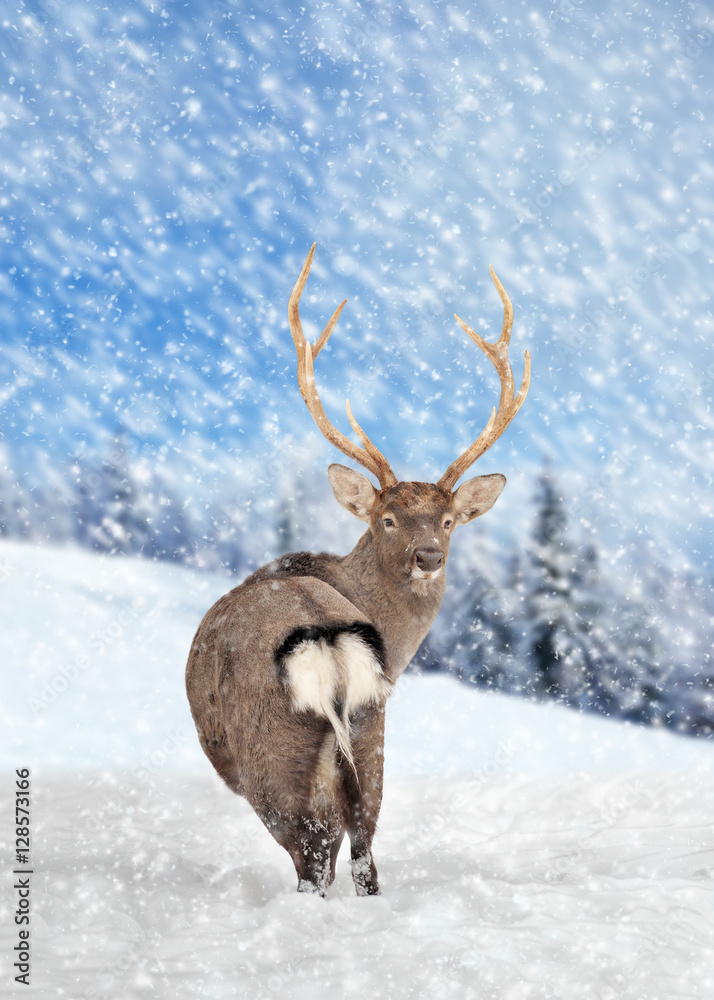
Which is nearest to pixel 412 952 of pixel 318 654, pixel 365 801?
pixel 365 801

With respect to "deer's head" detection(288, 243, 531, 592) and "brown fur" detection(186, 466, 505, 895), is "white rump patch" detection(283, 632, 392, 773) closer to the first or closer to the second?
"brown fur" detection(186, 466, 505, 895)

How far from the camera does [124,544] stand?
1276 centimetres

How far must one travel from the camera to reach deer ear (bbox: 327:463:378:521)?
5070 mm

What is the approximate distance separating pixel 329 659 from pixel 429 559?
1.19 meters

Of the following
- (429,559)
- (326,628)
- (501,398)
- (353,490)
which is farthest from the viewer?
(501,398)

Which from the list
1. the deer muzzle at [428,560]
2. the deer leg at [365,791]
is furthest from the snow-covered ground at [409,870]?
the deer muzzle at [428,560]

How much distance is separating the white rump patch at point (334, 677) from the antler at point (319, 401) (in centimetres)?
170

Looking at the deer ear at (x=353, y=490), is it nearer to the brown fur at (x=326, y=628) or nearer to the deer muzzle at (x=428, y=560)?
the brown fur at (x=326, y=628)

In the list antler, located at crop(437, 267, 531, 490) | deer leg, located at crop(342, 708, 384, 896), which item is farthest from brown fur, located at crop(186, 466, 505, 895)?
antler, located at crop(437, 267, 531, 490)

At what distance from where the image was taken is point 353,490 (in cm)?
511

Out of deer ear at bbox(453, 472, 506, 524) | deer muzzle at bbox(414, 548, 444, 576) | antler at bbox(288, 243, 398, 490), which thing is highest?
antler at bbox(288, 243, 398, 490)

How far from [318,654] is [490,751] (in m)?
6.42

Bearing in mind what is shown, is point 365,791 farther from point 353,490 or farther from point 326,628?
point 353,490

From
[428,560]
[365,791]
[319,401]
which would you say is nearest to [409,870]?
[365,791]
